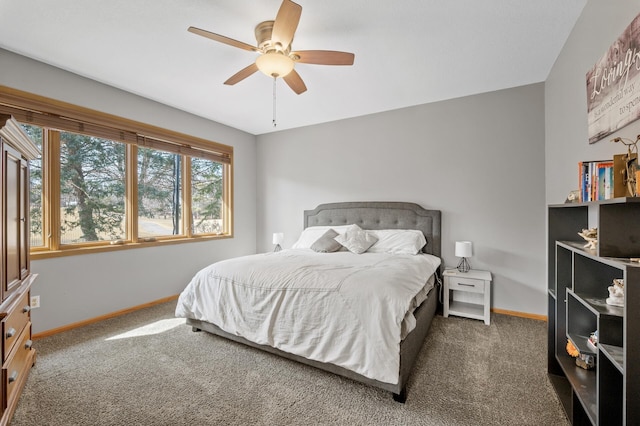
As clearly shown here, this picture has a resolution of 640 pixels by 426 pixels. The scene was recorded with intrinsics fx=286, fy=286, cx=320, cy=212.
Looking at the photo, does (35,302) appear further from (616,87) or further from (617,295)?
(616,87)

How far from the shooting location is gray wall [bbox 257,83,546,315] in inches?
126

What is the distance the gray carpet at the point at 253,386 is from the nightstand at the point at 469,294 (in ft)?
1.28

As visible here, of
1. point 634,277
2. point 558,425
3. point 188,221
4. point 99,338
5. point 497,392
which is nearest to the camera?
point 634,277

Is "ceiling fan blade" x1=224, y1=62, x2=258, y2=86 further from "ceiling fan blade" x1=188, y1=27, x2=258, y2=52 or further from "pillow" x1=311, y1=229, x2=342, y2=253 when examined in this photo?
"pillow" x1=311, y1=229, x2=342, y2=253

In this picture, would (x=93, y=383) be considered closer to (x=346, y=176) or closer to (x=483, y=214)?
(x=346, y=176)

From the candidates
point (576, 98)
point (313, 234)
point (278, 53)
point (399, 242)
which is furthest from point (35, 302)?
point (576, 98)

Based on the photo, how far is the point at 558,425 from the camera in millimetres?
1597

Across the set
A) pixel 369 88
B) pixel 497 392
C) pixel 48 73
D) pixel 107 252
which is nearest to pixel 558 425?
pixel 497 392

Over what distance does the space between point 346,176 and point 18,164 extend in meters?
3.48

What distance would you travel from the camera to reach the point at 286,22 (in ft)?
6.10

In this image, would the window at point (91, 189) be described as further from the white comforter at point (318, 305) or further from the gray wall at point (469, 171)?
the gray wall at point (469, 171)

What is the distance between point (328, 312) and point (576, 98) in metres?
2.53

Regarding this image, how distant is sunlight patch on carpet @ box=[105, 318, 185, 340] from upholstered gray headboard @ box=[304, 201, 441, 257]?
2.30 meters

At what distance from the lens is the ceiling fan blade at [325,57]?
7.14 ft
